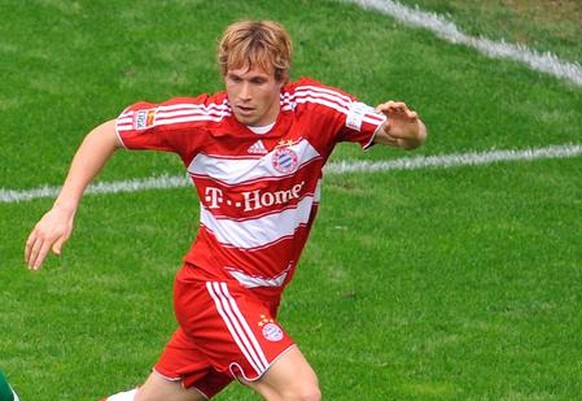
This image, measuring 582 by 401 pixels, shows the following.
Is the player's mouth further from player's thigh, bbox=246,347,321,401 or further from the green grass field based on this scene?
the green grass field

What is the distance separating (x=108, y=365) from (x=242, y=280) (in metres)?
1.80

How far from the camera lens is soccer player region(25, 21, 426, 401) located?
324 inches

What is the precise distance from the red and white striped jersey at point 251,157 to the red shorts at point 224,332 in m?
0.08

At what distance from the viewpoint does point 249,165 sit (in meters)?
8.34

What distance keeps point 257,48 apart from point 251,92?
0.61 feet

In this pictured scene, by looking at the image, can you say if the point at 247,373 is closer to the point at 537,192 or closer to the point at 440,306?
the point at 440,306

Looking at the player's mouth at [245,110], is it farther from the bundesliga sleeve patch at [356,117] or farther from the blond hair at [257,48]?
the bundesliga sleeve patch at [356,117]

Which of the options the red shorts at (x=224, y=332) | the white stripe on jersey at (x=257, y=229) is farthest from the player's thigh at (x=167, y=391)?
the white stripe on jersey at (x=257, y=229)

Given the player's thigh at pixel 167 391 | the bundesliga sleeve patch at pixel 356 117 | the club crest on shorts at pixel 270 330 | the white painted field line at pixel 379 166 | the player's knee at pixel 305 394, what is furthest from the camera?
the white painted field line at pixel 379 166

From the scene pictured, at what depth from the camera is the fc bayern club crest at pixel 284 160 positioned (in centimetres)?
832

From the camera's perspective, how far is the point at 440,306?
10.9 meters

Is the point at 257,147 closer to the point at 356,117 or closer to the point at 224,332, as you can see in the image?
the point at 356,117

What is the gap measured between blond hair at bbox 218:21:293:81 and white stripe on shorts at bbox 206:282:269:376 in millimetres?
923

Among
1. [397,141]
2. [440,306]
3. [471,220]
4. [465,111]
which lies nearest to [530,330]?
[440,306]
